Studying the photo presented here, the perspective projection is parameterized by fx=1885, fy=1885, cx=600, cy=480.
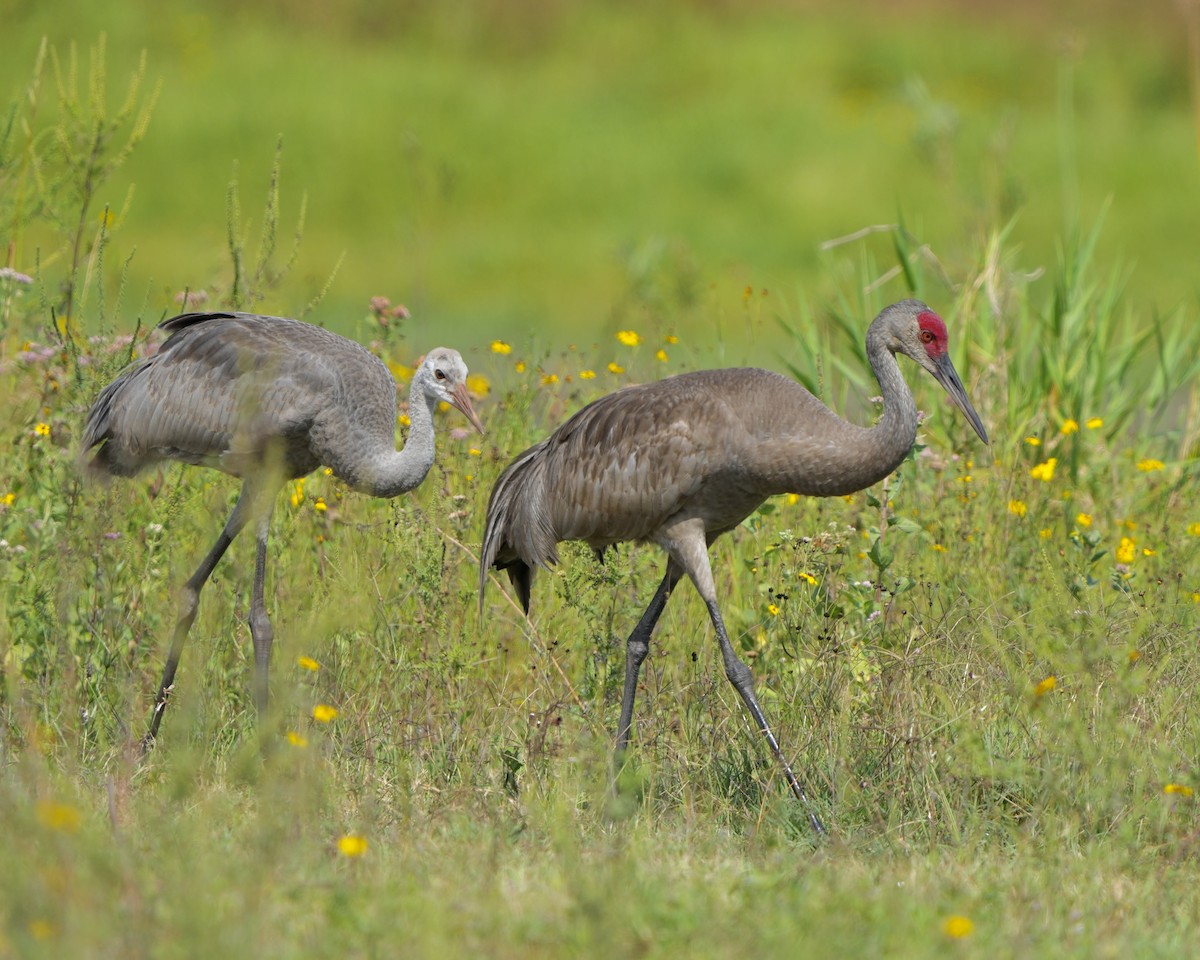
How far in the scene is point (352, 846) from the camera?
4098 mm

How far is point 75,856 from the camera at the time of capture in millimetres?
3908

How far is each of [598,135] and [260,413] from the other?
11873 mm

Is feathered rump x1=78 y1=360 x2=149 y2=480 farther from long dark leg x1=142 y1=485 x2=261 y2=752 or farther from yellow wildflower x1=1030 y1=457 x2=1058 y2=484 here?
yellow wildflower x1=1030 y1=457 x2=1058 y2=484

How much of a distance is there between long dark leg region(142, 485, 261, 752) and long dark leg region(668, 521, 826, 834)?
1426mm

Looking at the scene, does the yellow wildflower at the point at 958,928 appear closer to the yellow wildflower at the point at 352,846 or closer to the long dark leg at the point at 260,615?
the yellow wildflower at the point at 352,846

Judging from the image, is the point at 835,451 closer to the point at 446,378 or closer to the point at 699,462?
the point at 699,462

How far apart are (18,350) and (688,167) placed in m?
10.5

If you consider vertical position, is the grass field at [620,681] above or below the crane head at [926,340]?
below

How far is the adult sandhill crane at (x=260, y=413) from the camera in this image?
6004 mm

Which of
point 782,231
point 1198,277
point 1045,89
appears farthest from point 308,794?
point 1045,89

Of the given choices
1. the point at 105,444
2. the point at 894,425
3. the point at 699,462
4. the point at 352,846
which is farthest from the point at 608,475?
the point at 352,846

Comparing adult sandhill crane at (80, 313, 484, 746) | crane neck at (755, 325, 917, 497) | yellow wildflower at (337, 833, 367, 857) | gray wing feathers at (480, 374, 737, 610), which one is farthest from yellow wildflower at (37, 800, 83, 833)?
crane neck at (755, 325, 917, 497)

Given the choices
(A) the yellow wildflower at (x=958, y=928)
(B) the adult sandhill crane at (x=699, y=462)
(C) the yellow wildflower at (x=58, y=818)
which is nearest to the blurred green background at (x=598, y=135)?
(B) the adult sandhill crane at (x=699, y=462)

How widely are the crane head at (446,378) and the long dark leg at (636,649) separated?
0.81 meters
